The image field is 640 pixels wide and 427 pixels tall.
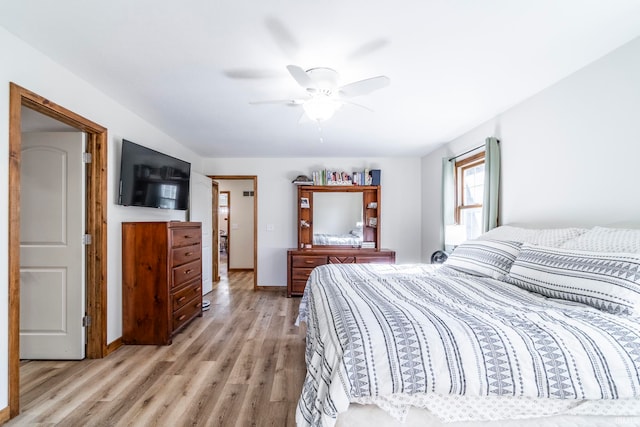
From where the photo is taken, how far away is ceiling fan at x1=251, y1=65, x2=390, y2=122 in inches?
72.2

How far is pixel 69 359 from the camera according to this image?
246 cm

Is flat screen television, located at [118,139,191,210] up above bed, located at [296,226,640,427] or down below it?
above

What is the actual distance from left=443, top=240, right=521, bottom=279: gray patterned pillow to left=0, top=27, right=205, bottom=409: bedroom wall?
310 centimetres

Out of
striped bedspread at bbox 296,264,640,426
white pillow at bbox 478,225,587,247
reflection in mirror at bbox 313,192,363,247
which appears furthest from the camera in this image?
reflection in mirror at bbox 313,192,363,247

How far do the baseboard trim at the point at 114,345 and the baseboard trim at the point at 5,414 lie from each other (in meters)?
0.85

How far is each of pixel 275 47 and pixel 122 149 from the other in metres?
1.83

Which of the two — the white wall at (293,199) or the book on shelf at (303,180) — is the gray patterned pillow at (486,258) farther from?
the book on shelf at (303,180)

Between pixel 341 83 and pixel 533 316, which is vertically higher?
pixel 341 83

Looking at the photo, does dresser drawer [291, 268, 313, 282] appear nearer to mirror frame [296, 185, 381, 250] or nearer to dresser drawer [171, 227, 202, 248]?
mirror frame [296, 185, 381, 250]

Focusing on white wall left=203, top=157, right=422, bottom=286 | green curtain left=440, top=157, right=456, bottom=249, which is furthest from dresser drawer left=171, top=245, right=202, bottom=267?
green curtain left=440, top=157, right=456, bottom=249

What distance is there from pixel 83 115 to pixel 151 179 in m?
0.89

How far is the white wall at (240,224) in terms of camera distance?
688 cm

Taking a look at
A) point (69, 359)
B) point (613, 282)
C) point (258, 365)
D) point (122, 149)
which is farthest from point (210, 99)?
point (613, 282)

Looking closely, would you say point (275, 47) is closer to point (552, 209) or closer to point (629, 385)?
point (629, 385)
